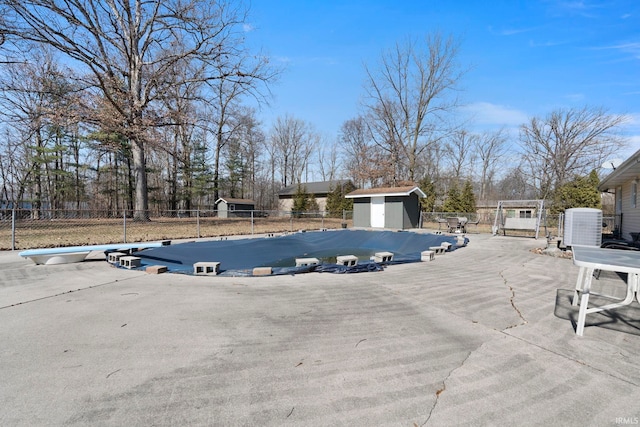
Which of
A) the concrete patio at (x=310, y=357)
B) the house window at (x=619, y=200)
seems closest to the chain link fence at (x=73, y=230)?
the concrete patio at (x=310, y=357)

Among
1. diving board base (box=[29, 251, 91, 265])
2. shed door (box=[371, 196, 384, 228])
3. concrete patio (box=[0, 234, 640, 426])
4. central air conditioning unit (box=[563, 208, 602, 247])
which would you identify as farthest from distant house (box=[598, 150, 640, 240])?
diving board base (box=[29, 251, 91, 265])

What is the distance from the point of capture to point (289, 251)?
9.55m

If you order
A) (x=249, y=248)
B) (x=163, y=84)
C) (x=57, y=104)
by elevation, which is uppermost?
(x=163, y=84)

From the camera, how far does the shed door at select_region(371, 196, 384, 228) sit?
17391 millimetres

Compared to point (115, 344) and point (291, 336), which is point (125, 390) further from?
point (291, 336)

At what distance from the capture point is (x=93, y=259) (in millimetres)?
6711

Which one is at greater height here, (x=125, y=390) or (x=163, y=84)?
(x=163, y=84)

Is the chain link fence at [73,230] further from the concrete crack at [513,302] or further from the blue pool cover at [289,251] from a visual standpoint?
the concrete crack at [513,302]

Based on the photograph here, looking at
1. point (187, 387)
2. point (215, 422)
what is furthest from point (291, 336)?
point (215, 422)

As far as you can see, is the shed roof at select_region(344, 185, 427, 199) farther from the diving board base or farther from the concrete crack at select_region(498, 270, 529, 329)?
the diving board base

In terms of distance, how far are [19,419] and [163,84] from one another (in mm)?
17116

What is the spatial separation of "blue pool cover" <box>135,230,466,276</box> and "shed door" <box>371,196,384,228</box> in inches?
181

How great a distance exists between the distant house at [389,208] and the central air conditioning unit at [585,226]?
8583mm

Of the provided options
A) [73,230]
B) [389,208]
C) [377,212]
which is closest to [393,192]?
[389,208]
